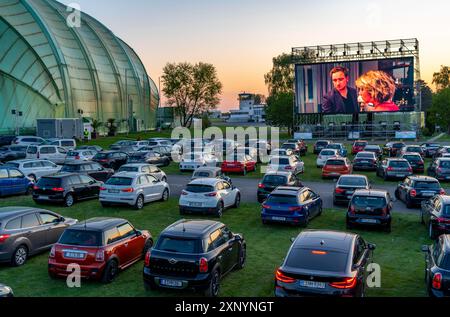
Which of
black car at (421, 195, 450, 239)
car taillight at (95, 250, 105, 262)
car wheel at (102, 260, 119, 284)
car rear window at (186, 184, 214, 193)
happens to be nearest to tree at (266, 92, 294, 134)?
car rear window at (186, 184, 214, 193)

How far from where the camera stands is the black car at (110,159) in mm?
34844

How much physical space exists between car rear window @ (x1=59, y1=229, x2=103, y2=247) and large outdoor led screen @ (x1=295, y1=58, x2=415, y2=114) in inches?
2436

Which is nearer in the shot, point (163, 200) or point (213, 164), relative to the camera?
point (163, 200)

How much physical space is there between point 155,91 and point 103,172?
75.0 m

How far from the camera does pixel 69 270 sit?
37.3ft

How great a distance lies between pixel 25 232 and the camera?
43.7 ft

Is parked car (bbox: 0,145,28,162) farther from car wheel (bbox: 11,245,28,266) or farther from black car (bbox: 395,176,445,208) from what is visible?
black car (bbox: 395,176,445,208)

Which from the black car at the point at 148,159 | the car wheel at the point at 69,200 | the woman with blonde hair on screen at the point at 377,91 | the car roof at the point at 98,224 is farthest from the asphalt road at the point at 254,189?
the woman with blonde hair on screen at the point at 377,91

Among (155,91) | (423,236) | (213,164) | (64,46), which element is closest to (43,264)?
(423,236)

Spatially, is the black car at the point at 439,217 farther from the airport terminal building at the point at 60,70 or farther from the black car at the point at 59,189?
the airport terminal building at the point at 60,70

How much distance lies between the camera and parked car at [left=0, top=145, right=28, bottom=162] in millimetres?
37000

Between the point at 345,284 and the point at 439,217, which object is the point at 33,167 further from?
the point at 345,284
